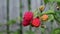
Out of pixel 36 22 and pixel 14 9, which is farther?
pixel 14 9

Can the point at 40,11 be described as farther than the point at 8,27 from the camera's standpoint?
No

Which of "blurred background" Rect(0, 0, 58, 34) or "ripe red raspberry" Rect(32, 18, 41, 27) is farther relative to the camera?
"blurred background" Rect(0, 0, 58, 34)

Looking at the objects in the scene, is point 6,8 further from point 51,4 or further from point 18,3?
point 51,4

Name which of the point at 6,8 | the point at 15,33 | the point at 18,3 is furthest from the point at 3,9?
the point at 15,33

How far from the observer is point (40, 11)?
2.96ft

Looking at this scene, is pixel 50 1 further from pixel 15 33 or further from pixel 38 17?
pixel 15 33

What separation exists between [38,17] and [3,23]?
43 centimetres

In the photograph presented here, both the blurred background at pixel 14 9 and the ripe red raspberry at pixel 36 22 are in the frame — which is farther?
the blurred background at pixel 14 9

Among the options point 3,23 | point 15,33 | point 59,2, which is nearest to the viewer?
point 59,2

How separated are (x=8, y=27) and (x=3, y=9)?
0.15 m

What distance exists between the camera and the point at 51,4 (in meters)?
0.92

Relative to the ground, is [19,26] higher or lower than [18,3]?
lower

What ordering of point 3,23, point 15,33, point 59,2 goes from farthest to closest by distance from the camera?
point 3,23
point 15,33
point 59,2

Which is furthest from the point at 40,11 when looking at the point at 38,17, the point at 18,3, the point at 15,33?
the point at 18,3
